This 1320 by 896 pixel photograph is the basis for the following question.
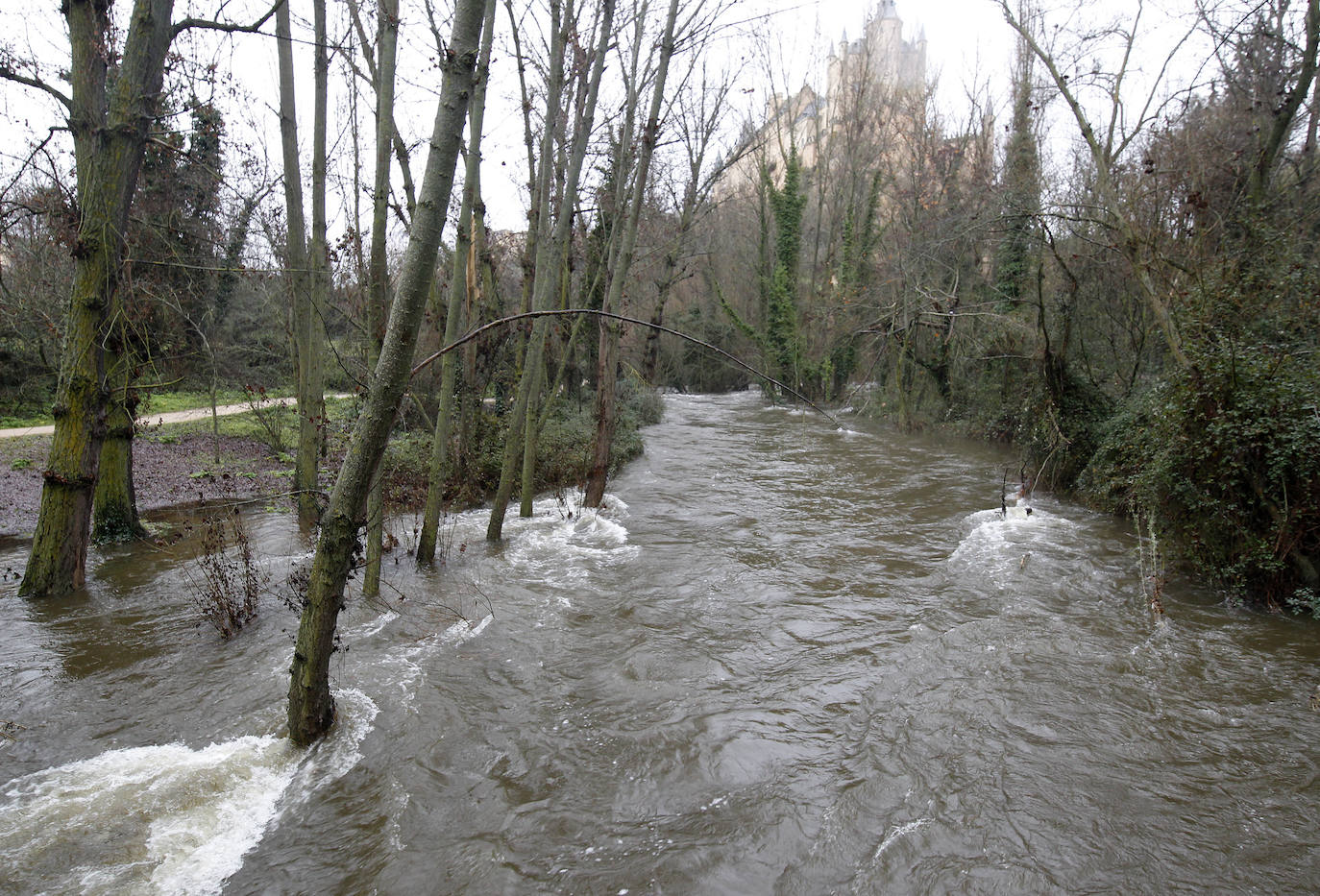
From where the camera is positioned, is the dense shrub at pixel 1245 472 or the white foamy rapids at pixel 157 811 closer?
the white foamy rapids at pixel 157 811

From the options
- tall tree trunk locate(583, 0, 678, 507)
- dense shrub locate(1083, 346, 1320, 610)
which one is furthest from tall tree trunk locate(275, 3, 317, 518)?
dense shrub locate(1083, 346, 1320, 610)

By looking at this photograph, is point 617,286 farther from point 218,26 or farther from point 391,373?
point 391,373

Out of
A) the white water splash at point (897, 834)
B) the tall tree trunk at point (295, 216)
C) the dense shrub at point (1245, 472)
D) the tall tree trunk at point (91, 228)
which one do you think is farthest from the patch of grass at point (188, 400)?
the dense shrub at point (1245, 472)

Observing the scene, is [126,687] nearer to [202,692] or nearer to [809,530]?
[202,692]

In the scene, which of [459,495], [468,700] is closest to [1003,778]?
[468,700]

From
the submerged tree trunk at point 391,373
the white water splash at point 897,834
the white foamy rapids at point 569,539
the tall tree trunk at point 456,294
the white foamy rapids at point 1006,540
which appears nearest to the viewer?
the submerged tree trunk at point 391,373

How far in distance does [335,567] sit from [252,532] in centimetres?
682

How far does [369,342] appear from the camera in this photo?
617cm

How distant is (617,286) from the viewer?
995 cm

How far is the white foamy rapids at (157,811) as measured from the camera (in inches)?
125

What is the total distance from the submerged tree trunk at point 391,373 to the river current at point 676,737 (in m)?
0.88

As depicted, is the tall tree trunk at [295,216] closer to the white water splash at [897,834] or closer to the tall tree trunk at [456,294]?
the tall tree trunk at [456,294]

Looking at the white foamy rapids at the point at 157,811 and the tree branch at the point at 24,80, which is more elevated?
the tree branch at the point at 24,80

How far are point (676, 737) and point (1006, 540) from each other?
20.3ft
